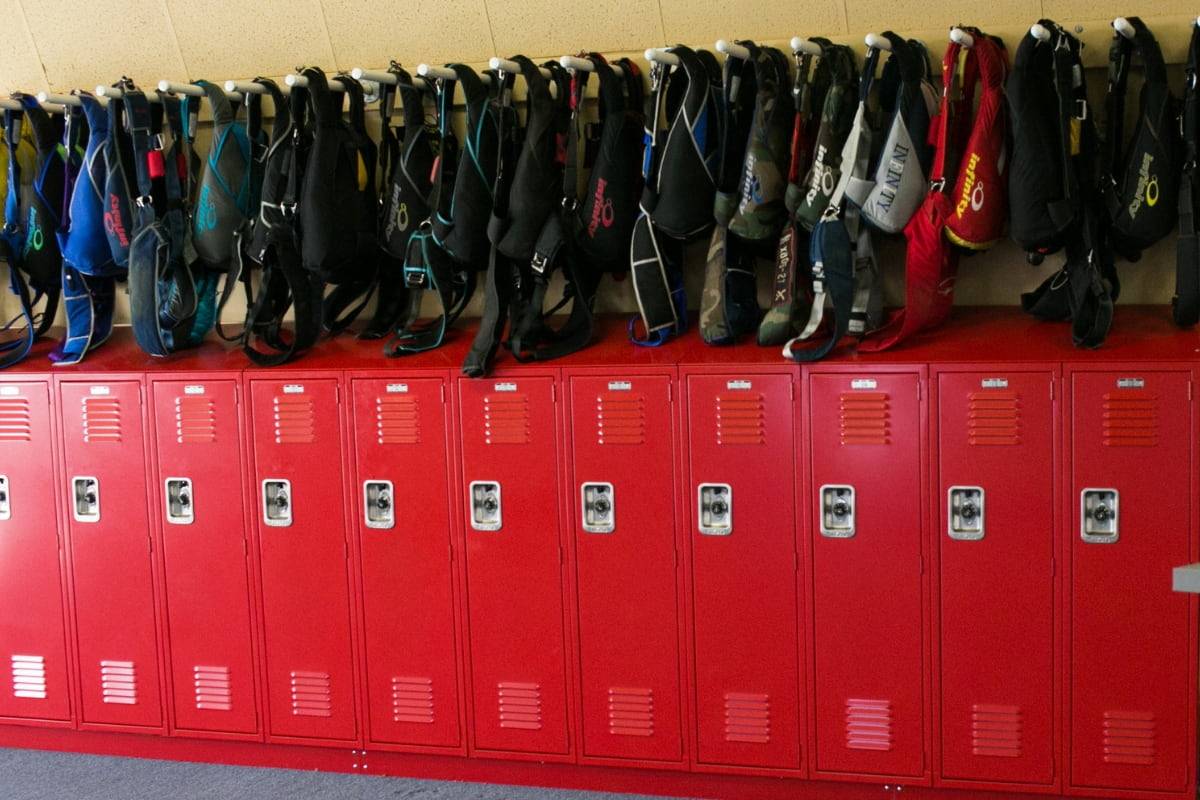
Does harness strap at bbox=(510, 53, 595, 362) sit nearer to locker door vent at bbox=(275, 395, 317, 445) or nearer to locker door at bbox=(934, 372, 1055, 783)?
locker door vent at bbox=(275, 395, 317, 445)

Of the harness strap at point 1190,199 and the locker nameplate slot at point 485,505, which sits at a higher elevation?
the harness strap at point 1190,199

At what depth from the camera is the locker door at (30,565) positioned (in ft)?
15.1

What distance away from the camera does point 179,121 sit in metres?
4.64

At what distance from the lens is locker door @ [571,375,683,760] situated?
4.04 meters

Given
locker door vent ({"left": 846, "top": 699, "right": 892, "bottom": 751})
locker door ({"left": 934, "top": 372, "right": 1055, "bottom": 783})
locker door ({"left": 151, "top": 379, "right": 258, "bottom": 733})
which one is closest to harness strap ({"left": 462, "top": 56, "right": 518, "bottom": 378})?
locker door ({"left": 151, "top": 379, "right": 258, "bottom": 733})

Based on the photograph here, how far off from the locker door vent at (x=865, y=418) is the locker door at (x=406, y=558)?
4.01 ft

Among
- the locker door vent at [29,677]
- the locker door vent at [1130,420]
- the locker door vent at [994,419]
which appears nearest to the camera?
the locker door vent at [1130,420]

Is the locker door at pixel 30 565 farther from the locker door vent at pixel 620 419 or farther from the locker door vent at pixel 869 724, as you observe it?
the locker door vent at pixel 869 724

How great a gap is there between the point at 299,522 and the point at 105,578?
752mm

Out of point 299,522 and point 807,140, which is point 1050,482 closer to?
point 807,140

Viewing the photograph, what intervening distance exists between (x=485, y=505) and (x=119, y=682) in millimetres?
1476

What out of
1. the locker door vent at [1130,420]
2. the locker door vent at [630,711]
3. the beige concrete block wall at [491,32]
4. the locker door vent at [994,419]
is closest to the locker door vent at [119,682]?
the beige concrete block wall at [491,32]

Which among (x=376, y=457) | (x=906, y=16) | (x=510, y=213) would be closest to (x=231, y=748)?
(x=376, y=457)

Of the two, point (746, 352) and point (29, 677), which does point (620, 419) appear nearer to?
point (746, 352)
